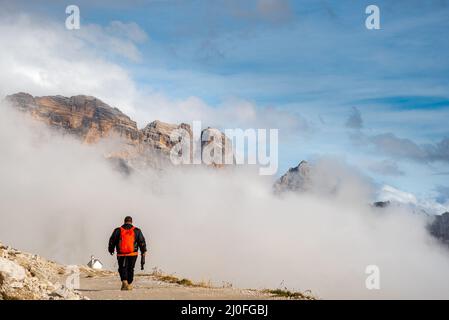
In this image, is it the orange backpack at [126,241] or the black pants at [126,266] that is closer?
the orange backpack at [126,241]

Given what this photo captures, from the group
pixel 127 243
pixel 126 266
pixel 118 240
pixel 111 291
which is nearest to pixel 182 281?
pixel 111 291

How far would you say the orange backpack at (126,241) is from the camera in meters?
25.8

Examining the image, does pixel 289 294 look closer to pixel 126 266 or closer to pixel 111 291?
pixel 126 266

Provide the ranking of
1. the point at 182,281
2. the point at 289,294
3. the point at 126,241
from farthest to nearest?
1. the point at 182,281
2. the point at 289,294
3. the point at 126,241

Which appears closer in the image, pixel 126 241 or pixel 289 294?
pixel 126 241

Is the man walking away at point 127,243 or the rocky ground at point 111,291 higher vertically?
the man walking away at point 127,243

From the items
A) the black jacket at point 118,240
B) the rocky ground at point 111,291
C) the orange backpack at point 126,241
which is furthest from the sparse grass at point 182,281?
the orange backpack at point 126,241

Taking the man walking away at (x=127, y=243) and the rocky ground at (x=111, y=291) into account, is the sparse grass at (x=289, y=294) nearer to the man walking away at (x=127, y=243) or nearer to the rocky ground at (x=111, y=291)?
the rocky ground at (x=111, y=291)

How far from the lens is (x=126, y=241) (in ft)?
84.7

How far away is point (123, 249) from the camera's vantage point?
84.8ft

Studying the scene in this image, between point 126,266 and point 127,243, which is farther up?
point 127,243

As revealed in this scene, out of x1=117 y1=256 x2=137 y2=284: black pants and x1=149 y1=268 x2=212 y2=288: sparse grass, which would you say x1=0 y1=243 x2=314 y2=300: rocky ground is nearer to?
x1=149 y1=268 x2=212 y2=288: sparse grass

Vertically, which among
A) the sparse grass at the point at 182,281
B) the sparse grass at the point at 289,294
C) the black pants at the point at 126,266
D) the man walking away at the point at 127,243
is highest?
the man walking away at the point at 127,243
